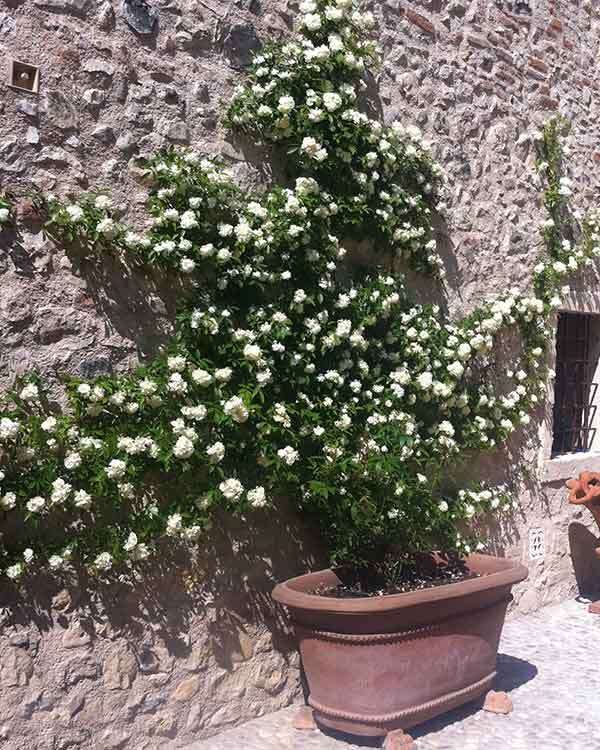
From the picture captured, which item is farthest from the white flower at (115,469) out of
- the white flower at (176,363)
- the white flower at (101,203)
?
the white flower at (101,203)

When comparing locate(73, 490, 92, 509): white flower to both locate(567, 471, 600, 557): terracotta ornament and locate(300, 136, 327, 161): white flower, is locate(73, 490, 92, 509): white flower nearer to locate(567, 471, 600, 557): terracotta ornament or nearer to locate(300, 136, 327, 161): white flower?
locate(300, 136, 327, 161): white flower

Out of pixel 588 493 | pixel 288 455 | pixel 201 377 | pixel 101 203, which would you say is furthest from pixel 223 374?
pixel 588 493

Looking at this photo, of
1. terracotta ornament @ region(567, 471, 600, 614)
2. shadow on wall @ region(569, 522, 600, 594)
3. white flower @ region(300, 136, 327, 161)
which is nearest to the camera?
white flower @ region(300, 136, 327, 161)

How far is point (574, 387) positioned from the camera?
231 inches

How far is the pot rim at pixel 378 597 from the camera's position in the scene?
10.2 feet

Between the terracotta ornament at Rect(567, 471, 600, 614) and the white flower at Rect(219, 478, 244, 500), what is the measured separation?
262 centimetres

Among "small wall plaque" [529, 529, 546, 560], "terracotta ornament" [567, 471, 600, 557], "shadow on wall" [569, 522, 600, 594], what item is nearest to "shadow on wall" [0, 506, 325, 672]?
"small wall plaque" [529, 529, 546, 560]

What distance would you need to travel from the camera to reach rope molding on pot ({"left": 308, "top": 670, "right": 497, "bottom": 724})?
3199 millimetres

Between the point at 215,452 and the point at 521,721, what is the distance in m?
1.73

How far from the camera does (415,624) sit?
10.6ft

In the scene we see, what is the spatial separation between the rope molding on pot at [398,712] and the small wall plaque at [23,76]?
8.44ft

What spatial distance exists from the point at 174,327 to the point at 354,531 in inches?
44.8

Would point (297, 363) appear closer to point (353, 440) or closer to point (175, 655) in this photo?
point (353, 440)

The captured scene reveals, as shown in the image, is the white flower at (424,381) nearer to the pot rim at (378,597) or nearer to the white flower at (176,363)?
the pot rim at (378,597)
